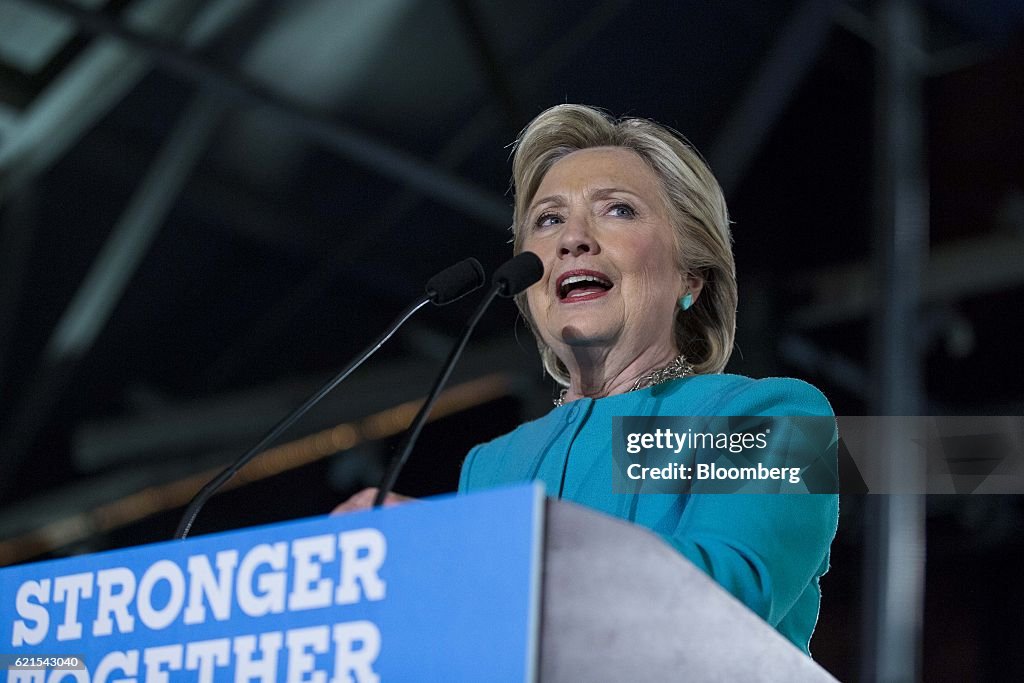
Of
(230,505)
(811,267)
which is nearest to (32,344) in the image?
(230,505)

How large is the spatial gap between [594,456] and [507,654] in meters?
0.74

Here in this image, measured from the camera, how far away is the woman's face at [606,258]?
1.64 m

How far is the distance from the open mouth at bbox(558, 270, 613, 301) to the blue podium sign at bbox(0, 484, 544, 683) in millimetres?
788

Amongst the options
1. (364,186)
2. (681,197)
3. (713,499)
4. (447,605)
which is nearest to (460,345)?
(713,499)

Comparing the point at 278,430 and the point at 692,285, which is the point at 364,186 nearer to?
the point at 692,285

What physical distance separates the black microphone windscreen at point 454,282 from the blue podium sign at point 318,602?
1.52ft

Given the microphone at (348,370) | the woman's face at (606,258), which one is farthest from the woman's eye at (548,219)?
the microphone at (348,370)

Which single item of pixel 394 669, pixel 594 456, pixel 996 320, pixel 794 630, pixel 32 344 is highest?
pixel 996 320

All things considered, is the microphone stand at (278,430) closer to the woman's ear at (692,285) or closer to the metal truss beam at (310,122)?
the woman's ear at (692,285)

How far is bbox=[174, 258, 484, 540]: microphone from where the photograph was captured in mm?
1201

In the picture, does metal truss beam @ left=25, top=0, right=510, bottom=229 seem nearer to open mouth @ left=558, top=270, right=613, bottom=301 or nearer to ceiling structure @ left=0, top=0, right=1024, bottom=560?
ceiling structure @ left=0, top=0, right=1024, bottom=560

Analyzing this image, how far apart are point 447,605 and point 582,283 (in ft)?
2.92

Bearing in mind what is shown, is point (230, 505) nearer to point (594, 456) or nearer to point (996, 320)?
point (996, 320)

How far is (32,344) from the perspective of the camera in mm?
5324
